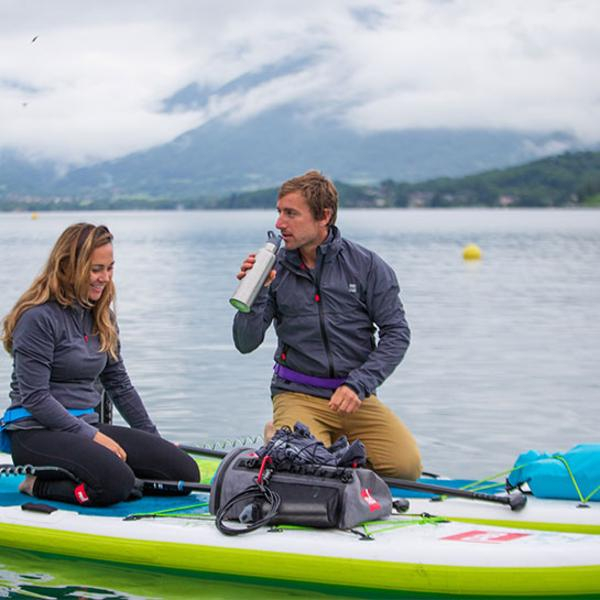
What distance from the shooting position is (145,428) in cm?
774

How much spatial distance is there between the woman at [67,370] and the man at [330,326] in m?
0.97

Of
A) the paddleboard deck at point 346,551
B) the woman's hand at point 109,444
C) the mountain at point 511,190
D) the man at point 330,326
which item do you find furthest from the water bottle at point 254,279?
the mountain at point 511,190

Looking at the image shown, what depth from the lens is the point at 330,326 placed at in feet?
24.8

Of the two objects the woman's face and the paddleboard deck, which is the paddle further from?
the woman's face

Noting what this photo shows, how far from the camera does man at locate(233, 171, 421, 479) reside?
24.6 ft

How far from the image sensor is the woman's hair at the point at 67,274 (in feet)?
22.6

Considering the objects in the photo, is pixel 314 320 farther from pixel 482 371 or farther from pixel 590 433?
pixel 482 371

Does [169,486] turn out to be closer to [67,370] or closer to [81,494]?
[81,494]

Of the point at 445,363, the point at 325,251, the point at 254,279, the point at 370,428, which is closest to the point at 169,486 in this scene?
the point at 370,428

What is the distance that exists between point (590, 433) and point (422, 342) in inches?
272

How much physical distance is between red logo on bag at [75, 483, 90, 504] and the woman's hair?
0.93 m

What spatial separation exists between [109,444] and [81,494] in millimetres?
343

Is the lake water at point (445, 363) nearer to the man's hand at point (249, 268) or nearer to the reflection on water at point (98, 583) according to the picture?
the man's hand at point (249, 268)

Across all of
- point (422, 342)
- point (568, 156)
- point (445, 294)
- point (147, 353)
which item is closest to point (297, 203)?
point (147, 353)
